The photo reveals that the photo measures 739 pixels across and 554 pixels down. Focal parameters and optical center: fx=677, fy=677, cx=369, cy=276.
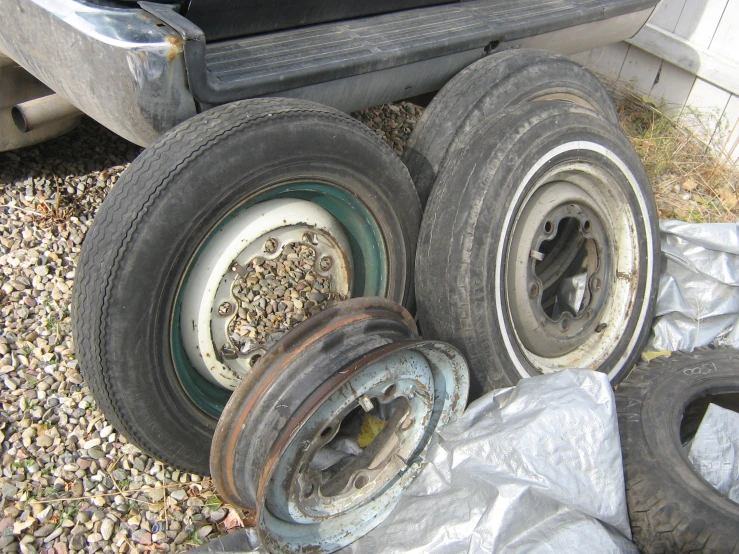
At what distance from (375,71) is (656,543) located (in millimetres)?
1846

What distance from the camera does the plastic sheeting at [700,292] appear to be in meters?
3.07

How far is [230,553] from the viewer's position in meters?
2.08

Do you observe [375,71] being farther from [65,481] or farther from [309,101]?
[65,481]

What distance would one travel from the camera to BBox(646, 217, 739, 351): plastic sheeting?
10.1ft

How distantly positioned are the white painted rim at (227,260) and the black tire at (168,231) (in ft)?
0.25

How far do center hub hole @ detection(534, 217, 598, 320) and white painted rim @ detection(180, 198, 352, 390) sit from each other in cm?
116

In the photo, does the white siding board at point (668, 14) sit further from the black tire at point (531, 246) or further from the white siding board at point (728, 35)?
the black tire at point (531, 246)

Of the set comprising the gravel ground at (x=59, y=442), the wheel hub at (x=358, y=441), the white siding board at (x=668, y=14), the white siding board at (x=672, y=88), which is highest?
the white siding board at (x=668, y=14)

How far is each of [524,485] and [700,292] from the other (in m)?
1.62

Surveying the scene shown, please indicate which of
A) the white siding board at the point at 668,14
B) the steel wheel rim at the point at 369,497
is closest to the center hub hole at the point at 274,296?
the steel wheel rim at the point at 369,497

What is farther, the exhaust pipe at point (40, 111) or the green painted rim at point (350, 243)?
Answer: the exhaust pipe at point (40, 111)

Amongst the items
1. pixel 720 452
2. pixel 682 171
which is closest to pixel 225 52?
pixel 720 452

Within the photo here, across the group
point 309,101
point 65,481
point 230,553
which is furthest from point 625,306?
point 65,481

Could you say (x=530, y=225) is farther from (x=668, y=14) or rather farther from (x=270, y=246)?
(x=668, y=14)
